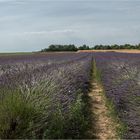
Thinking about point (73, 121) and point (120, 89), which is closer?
point (73, 121)

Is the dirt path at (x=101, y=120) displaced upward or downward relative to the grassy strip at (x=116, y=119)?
downward

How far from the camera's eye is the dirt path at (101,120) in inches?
444

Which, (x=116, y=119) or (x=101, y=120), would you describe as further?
(x=101, y=120)

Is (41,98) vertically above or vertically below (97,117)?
above

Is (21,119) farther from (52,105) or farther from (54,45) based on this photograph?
(54,45)

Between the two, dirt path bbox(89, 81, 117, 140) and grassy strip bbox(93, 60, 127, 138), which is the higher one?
grassy strip bbox(93, 60, 127, 138)

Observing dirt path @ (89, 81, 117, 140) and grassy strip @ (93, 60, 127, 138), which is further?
dirt path @ (89, 81, 117, 140)

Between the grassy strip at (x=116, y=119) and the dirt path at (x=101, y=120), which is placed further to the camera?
the dirt path at (x=101, y=120)

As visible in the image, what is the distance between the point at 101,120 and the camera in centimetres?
1296

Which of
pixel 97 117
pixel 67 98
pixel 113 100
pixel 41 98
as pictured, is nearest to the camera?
pixel 41 98

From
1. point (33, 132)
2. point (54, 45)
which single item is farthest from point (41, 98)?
point (54, 45)

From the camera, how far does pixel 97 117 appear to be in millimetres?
13422

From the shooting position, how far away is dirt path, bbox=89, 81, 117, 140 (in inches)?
444

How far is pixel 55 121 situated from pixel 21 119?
0.80 metres
